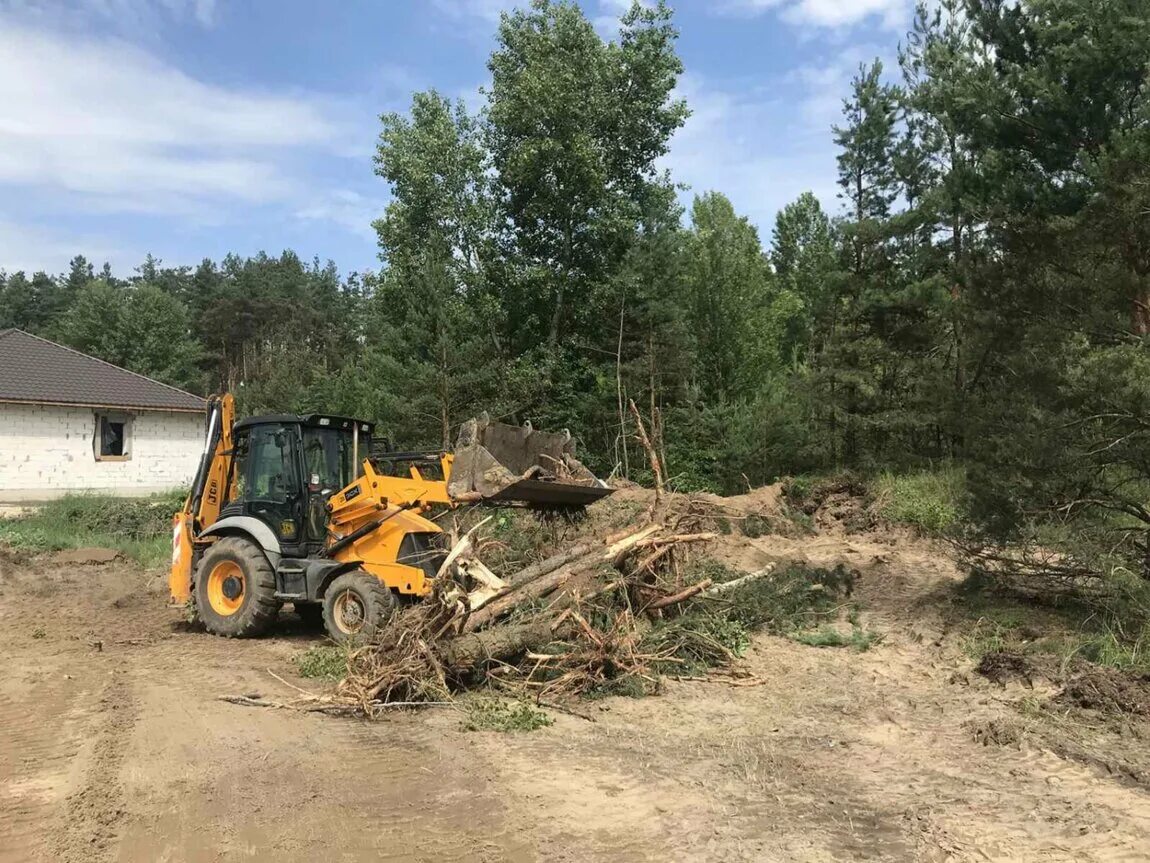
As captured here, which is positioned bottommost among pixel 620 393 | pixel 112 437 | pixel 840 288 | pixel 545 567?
pixel 545 567

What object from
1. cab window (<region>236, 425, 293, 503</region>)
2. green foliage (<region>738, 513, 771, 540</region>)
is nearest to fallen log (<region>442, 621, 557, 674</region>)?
cab window (<region>236, 425, 293, 503</region>)

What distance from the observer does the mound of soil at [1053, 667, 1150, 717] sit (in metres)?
6.68

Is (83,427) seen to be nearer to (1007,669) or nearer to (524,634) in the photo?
(524,634)

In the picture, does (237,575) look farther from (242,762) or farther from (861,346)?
(861,346)

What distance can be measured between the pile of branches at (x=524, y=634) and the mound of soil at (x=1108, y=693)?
3286mm

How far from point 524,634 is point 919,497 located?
12425 millimetres

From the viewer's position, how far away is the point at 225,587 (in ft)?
33.1

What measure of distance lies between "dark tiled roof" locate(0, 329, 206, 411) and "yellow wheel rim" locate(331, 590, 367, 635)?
17.6 metres

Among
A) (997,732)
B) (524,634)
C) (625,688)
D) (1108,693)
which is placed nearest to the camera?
(997,732)

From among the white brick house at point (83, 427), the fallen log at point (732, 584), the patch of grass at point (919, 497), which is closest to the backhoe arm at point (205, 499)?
the fallen log at point (732, 584)

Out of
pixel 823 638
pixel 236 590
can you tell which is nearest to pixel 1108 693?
pixel 823 638

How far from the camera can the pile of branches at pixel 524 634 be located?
7195 mm

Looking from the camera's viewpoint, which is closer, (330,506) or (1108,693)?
(1108,693)

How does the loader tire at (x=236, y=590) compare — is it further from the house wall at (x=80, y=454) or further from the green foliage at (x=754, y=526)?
the house wall at (x=80, y=454)
